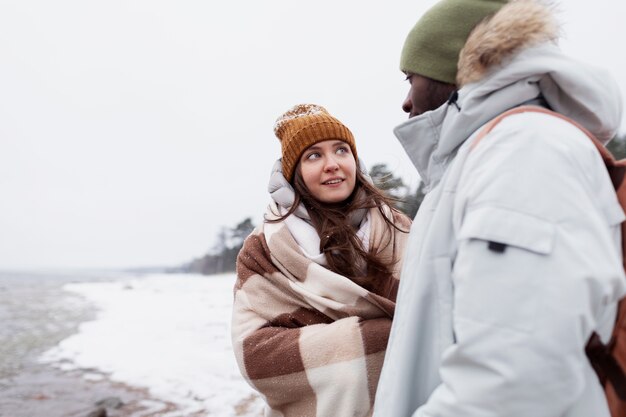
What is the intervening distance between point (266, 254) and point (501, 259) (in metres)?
1.32

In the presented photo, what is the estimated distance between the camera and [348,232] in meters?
2.18

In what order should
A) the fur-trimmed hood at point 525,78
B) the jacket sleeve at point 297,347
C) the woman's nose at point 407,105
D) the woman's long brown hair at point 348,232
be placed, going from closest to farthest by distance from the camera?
the fur-trimmed hood at point 525,78 → the woman's nose at point 407,105 → the jacket sleeve at point 297,347 → the woman's long brown hair at point 348,232

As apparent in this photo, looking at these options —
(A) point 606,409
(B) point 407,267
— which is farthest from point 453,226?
(A) point 606,409

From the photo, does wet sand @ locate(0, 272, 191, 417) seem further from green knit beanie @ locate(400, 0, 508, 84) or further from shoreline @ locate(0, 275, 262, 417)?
green knit beanie @ locate(400, 0, 508, 84)

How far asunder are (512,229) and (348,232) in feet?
3.97

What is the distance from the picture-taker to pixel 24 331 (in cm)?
1384

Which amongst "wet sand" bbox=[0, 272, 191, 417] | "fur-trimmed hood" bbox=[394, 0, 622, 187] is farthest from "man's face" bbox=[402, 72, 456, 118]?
"wet sand" bbox=[0, 272, 191, 417]

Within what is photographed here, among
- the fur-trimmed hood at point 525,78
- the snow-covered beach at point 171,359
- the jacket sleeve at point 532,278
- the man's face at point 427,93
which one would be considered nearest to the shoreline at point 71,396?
the snow-covered beach at point 171,359

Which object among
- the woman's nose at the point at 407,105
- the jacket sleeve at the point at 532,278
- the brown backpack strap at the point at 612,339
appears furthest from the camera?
the woman's nose at the point at 407,105

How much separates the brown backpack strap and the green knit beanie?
319 millimetres

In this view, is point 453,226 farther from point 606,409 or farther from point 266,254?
point 266,254

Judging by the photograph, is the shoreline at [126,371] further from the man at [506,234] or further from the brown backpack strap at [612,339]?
the brown backpack strap at [612,339]

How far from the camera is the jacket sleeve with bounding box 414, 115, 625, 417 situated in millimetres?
960

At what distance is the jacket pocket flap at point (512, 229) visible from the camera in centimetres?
98
